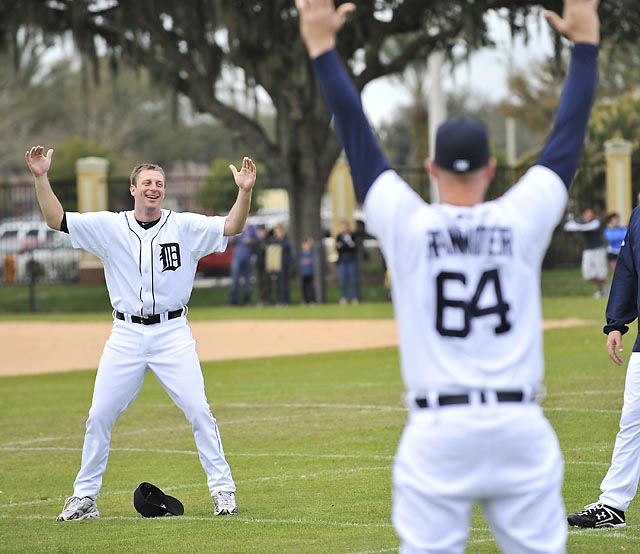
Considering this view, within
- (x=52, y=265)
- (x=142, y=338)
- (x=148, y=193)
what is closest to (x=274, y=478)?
(x=142, y=338)

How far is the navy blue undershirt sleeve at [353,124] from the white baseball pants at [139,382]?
404 centimetres

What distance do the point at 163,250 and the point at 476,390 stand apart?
451 cm

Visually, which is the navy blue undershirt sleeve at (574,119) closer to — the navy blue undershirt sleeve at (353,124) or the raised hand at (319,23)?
the navy blue undershirt sleeve at (353,124)

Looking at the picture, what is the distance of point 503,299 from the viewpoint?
4.31 meters

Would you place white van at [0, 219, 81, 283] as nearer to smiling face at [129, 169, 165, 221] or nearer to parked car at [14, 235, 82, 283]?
parked car at [14, 235, 82, 283]

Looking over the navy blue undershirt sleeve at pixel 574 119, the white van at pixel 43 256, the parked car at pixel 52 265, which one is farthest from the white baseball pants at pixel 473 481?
the parked car at pixel 52 265

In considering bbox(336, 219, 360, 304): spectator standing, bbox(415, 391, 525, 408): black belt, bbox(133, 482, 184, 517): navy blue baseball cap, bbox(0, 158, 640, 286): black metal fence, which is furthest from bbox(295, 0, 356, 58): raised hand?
bbox(0, 158, 640, 286): black metal fence

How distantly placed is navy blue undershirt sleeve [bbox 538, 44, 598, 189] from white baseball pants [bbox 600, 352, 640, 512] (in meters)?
3.08

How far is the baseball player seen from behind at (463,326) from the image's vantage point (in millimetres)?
4199

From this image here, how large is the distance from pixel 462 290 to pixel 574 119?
0.78 m

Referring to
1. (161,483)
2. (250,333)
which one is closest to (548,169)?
(161,483)

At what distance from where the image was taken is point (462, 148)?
4.36m

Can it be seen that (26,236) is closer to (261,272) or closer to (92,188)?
(92,188)

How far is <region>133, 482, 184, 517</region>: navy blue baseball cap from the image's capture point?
841cm
